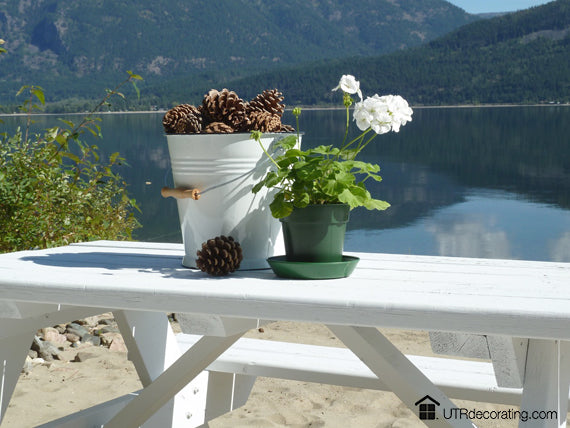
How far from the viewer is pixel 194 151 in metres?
1.40

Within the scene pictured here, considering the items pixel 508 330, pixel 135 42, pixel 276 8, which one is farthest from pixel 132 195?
pixel 276 8

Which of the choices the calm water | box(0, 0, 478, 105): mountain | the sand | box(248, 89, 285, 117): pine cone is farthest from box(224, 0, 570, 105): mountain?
box(248, 89, 285, 117): pine cone

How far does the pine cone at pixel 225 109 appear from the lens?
1427 millimetres

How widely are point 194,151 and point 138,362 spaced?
0.70m

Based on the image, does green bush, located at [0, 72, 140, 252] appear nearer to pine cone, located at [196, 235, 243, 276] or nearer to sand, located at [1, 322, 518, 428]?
sand, located at [1, 322, 518, 428]

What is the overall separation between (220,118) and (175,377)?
568 millimetres

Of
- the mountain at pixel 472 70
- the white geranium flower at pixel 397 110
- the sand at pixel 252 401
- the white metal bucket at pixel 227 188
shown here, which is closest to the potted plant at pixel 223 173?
the white metal bucket at pixel 227 188

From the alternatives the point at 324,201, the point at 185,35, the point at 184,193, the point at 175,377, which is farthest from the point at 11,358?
the point at 185,35

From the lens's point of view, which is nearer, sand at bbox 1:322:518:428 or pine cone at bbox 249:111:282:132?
pine cone at bbox 249:111:282:132

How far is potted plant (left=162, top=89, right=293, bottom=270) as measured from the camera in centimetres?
139

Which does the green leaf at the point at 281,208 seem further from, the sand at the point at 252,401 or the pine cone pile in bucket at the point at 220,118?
the sand at the point at 252,401

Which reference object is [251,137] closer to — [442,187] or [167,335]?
[167,335]

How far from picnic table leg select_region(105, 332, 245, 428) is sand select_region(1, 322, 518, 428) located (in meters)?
0.90

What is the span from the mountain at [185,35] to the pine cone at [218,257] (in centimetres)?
12369
